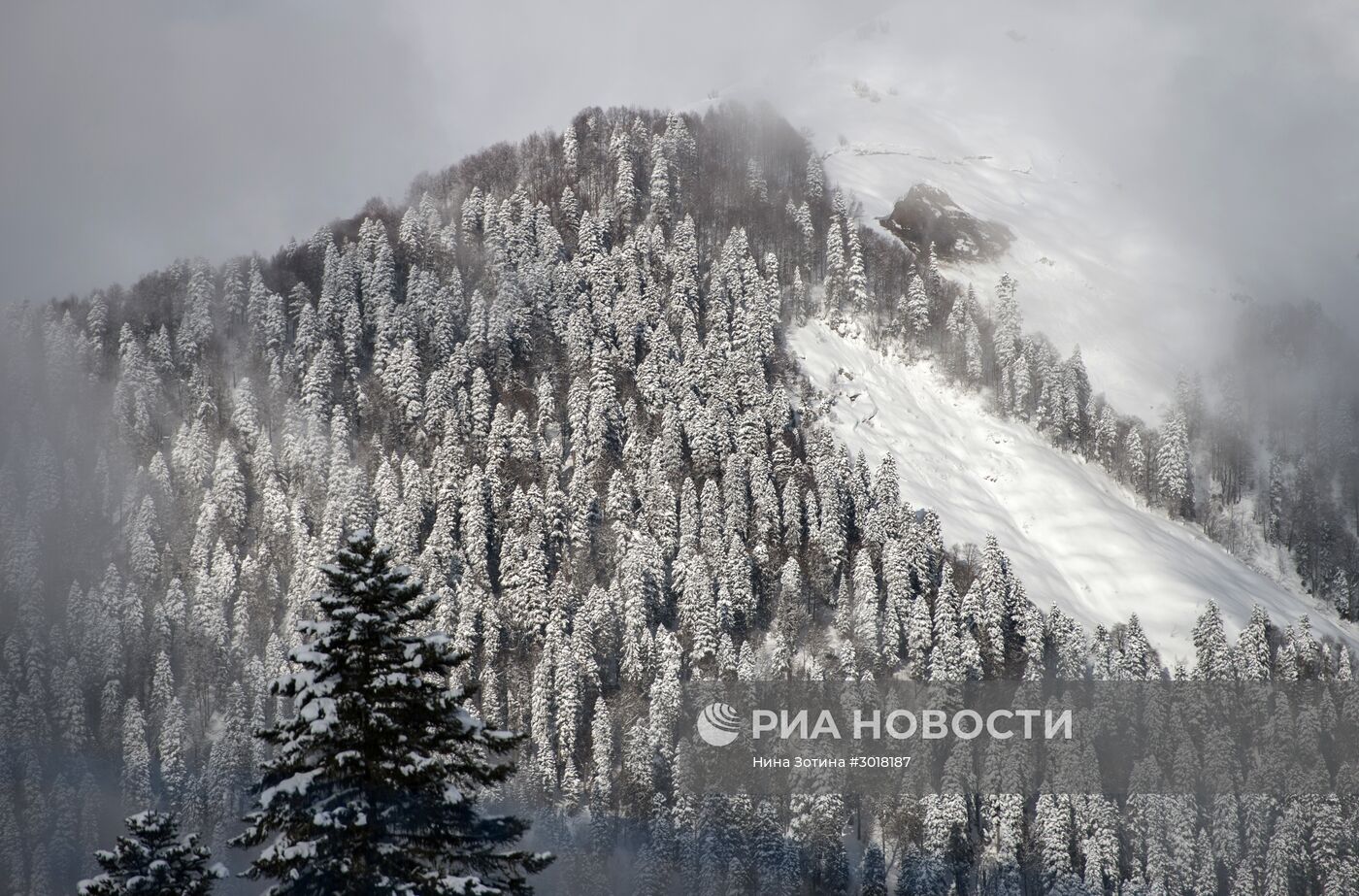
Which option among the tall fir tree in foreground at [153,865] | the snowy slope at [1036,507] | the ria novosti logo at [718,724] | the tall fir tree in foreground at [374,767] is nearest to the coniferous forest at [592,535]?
the ria novosti logo at [718,724]

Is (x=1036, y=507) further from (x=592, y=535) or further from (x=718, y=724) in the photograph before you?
(x=718, y=724)

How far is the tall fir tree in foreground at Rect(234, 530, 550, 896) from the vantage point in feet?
61.3

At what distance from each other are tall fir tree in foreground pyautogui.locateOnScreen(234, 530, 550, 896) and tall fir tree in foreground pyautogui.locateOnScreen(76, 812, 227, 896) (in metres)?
6.45

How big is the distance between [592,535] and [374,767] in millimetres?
121677

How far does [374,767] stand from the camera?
19.0 meters

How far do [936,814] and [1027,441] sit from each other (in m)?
76.4

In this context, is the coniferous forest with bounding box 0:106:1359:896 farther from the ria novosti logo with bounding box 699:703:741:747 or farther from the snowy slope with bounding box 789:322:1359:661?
the snowy slope with bounding box 789:322:1359:661

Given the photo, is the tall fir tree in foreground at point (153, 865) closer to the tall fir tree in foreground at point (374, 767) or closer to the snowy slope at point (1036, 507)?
the tall fir tree in foreground at point (374, 767)

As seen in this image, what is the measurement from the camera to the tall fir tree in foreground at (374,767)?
61.3ft

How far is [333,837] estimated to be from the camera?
18688mm

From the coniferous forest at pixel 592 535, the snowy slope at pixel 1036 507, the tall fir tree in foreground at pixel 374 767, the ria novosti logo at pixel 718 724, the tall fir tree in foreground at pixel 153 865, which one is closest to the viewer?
the tall fir tree in foreground at pixel 374 767

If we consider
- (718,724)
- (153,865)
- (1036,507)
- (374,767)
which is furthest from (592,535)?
(374,767)

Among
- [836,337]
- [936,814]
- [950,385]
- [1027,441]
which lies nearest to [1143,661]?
[936,814]

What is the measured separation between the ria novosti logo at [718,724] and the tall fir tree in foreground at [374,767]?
95.6 m
